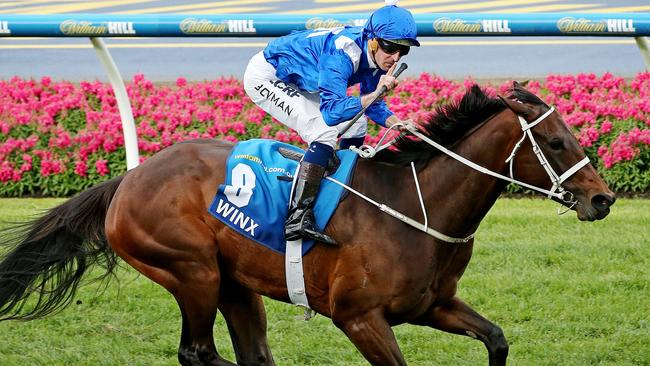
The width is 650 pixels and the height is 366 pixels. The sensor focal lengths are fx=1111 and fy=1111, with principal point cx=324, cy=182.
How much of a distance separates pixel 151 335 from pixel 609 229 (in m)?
3.27

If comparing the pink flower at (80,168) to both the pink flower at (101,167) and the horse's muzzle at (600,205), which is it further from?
the horse's muzzle at (600,205)

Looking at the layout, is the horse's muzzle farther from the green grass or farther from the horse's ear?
the green grass

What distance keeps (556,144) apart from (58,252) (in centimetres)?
249

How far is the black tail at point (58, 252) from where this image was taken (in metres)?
5.38

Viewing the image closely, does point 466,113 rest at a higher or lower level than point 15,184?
higher

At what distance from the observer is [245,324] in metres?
Result: 5.27

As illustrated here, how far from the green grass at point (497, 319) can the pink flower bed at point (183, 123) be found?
1019mm

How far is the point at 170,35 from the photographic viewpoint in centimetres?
713

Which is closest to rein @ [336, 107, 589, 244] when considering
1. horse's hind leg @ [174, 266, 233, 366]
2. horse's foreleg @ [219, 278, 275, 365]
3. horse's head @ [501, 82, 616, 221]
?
horse's head @ [501, 82, 616, 221]

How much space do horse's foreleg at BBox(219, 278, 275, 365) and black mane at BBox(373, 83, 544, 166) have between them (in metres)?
0.98

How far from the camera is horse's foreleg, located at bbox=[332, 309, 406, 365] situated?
4.57 meters

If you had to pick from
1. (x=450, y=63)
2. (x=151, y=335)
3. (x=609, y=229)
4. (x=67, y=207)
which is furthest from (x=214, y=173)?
(x=450, y=63)

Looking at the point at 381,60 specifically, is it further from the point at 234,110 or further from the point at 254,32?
the point at 234,110

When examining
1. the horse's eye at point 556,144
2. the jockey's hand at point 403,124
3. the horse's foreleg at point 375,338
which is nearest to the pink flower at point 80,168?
the jockey's hand at point 403,124
